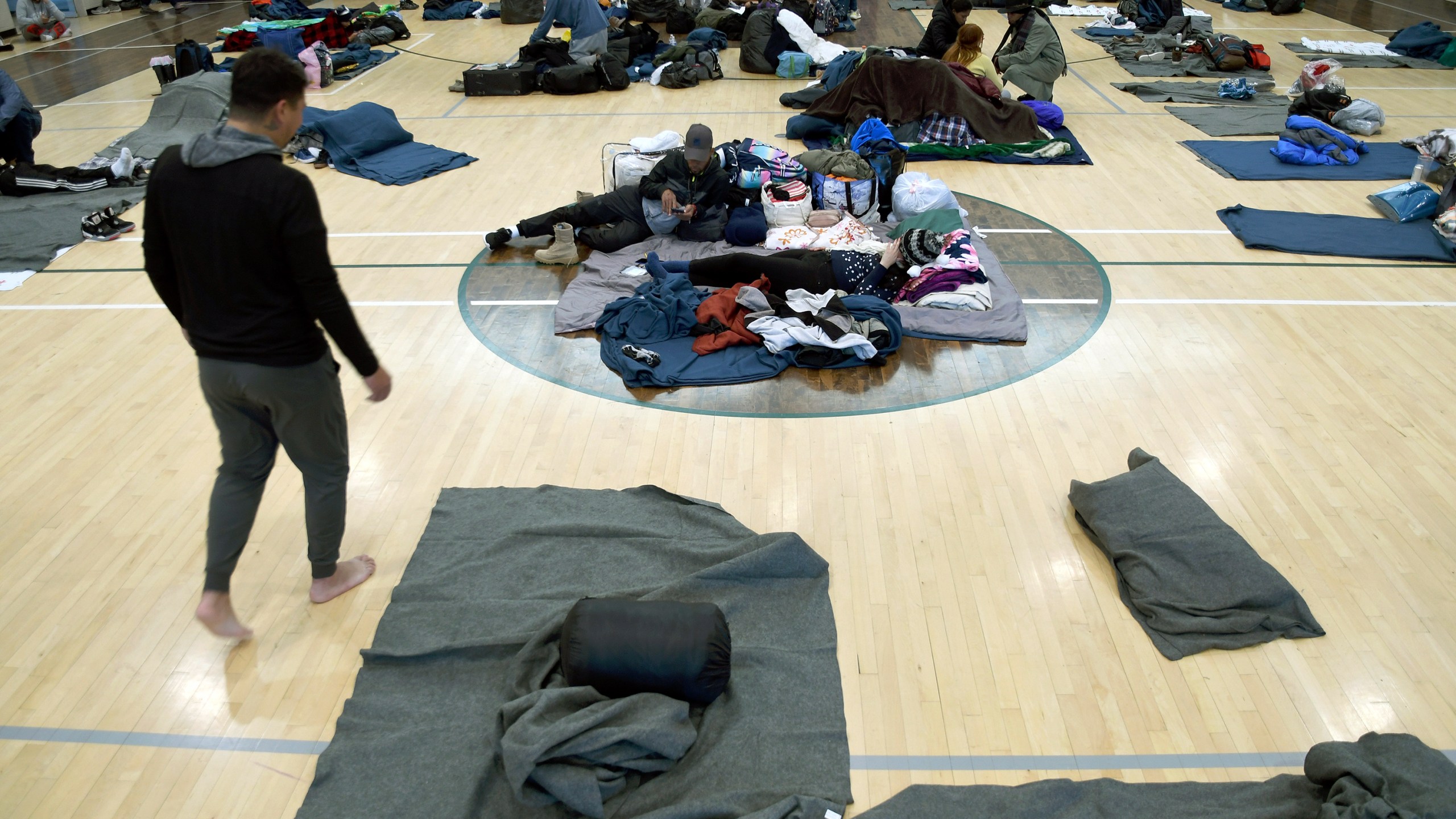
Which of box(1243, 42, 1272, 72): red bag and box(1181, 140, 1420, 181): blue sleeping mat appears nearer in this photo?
box(1181, 140, 1420, 181): blue sleeping mat

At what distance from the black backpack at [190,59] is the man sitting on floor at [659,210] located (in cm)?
594

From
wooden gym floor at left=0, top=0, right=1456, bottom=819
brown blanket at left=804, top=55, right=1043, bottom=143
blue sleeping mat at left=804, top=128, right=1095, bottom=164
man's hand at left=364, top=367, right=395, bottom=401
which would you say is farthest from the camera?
brown blanket at left=804, top=55, right=1043, bottom=143

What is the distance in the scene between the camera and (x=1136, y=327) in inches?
230

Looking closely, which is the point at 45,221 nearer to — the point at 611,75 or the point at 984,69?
the point at 611,75

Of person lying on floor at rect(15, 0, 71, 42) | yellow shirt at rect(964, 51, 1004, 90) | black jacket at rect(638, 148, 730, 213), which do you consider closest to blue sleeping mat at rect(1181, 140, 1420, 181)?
yellow shirt at rect(964, 51, 1004, 90)

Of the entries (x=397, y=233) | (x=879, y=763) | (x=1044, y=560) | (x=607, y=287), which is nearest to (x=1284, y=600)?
(x=1044, y=560)

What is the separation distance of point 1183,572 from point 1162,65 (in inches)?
396

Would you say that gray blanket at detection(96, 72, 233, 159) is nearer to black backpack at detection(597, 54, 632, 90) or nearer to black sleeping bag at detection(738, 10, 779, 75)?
black backpack at detection(597, 54, 632, 90)

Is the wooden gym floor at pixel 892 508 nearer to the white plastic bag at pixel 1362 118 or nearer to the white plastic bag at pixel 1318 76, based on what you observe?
the white plastic bag at pixel 1362 118

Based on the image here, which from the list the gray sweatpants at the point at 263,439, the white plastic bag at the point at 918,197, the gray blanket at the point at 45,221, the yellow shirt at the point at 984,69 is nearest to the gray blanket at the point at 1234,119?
the yellow shirt at the point at 984,69

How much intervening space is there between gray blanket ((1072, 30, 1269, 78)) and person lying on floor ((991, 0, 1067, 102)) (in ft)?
8.77

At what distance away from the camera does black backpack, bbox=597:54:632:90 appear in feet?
36.1

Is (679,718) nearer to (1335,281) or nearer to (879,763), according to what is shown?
(879,763)

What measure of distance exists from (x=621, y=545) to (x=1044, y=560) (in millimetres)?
1796
